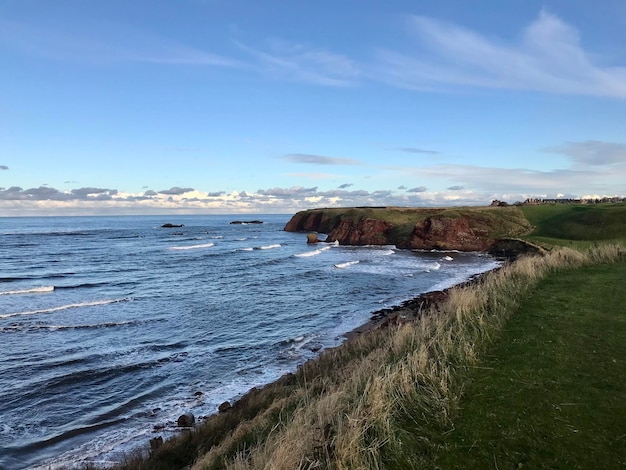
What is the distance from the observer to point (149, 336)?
2195cm

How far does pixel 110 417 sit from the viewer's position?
43.6 ft

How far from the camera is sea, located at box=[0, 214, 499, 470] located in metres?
12.7

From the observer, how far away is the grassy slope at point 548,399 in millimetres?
6020

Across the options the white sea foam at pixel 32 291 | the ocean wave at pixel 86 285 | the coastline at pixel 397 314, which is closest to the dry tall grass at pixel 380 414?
the coastline at pixel 397 314

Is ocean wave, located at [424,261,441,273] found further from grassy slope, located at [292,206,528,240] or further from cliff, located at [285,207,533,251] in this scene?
grassy slope, located at [292,206,528,240]

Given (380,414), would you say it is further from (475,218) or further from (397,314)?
(475,218)

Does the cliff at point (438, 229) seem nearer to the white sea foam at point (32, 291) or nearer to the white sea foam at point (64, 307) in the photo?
the white sea foam at point (64, 307)

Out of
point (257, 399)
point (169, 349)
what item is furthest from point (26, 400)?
point (257, 399)

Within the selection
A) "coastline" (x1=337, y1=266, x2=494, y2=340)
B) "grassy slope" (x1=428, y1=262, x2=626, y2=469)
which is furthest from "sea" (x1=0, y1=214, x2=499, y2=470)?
"grassy slope" (x1=428, y1=262, x2=626, y2=469)

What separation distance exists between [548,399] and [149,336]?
19172 mm

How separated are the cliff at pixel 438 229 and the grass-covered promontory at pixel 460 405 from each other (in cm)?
4851

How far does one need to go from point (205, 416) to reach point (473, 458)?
30.2ft

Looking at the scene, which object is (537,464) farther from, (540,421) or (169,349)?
(169,349)

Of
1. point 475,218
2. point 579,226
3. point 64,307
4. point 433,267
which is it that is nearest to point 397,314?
point 64,307
